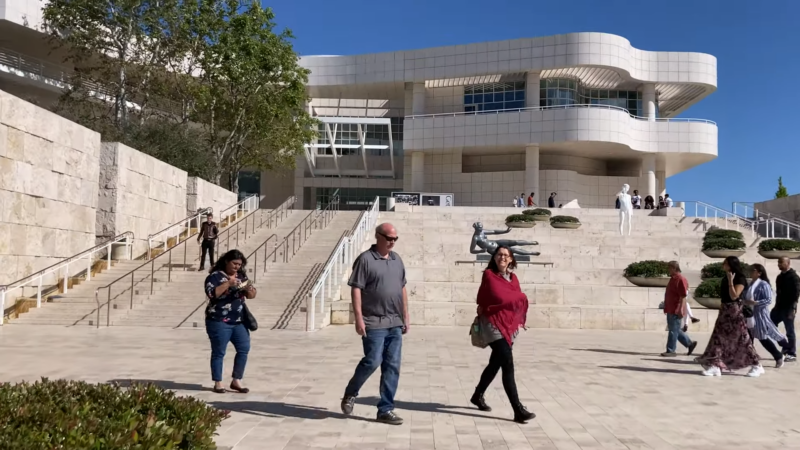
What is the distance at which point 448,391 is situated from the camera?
718 centimetres

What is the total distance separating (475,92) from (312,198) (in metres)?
13.9

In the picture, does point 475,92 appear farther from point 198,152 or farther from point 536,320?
point 536,320

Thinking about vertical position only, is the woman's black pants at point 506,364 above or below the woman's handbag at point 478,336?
below

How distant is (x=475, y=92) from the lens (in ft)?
151

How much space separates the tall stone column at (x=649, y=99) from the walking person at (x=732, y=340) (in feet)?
123

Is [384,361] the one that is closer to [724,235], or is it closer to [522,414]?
[522,414]

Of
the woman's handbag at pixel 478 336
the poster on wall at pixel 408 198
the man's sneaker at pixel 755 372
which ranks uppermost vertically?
the poster on wall at pixel 408 198

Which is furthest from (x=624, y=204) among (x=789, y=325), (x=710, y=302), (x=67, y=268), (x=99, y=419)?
(x=99, y=419)

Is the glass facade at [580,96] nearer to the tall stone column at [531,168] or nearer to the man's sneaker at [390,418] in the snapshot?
the tall stone column at [531,168]

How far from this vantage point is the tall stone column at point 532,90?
42.8m


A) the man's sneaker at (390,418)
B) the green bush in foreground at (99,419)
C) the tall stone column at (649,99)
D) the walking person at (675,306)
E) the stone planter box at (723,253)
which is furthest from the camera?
the tall stone column at (649,99)

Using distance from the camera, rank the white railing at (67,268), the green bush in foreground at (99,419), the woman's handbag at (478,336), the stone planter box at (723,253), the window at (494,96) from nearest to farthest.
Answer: the green bush in foreground at (99,419) → the woman's handbag at (478,336) → the white railing at (67,268) → the stone planter box at (723,253) → the window at (494,96)

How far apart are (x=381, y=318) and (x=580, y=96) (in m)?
42.0

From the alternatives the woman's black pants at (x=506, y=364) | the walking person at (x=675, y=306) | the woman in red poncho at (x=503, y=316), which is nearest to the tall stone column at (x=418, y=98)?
the walking person at (x=675, y=306)
